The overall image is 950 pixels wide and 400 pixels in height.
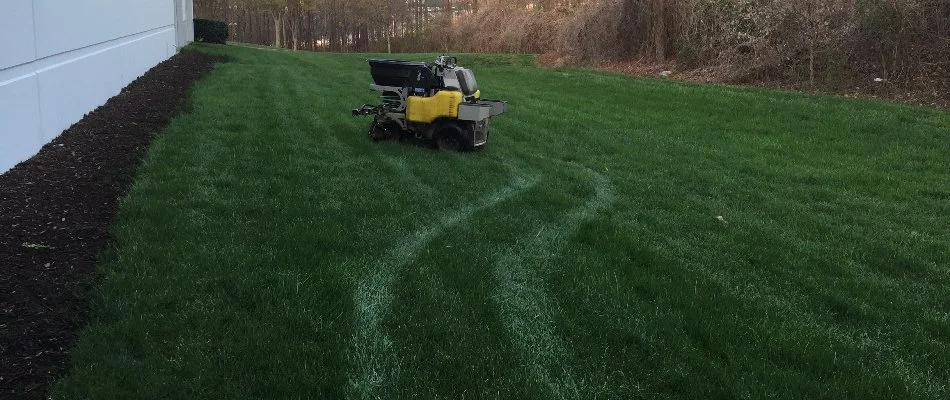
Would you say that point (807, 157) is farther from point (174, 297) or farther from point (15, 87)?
point (15, 87)

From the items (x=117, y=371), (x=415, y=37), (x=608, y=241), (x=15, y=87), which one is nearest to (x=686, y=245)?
(x=608, y=241)

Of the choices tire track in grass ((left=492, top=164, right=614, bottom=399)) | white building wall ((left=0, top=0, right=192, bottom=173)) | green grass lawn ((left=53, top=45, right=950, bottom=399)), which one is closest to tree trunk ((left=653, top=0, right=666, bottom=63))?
green grass lawn ((left=53, top=45, right=950, bottom=399))

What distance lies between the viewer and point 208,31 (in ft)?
90.6

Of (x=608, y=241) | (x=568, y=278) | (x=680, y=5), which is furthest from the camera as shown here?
(x=680, y=5)

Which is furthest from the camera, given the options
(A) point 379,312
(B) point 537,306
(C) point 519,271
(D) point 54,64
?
(D) point 54,64

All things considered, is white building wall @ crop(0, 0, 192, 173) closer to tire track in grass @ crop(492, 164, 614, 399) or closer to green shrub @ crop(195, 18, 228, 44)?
tire track in grass @ crop(492, 164, 614, 399)

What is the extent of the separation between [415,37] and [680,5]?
21776mm

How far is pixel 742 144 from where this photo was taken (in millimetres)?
9555

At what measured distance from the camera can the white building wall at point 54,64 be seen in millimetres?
6176

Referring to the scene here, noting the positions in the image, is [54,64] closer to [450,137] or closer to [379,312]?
[450,137]

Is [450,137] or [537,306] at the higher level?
[450,137]

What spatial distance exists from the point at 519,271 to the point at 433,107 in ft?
12.4

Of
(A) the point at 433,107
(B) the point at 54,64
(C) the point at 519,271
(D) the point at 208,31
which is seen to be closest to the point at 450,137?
(A) the point at 433,107

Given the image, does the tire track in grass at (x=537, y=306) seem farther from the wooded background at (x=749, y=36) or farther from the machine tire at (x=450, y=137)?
the wooded background at (x=749, y=36)
